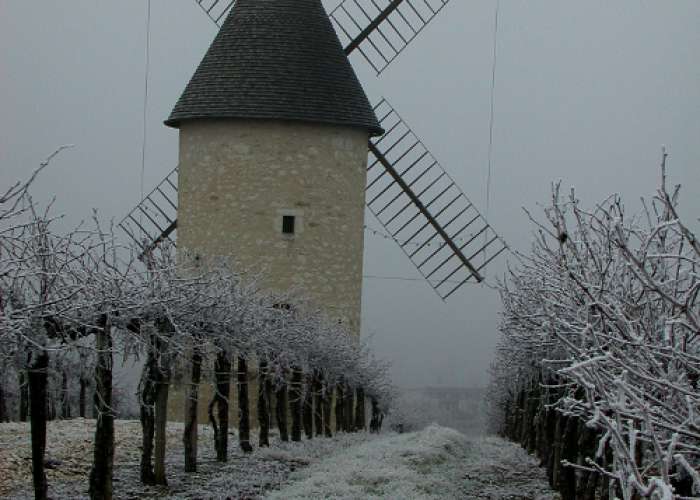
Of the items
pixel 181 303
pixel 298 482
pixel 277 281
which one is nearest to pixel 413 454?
pixel 298 482

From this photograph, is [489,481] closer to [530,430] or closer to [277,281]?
[530,430]

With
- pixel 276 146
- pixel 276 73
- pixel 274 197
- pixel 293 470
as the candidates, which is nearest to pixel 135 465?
pixel 293 470

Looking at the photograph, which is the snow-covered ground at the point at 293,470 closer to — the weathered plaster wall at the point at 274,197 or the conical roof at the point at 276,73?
the weathered plaster wall at the point at 274,197

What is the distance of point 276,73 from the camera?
63.9 feet

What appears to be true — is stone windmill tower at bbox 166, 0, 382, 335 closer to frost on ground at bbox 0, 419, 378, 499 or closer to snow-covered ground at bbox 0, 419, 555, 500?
snow-covered ground at bbox 0, 419, 555, 500

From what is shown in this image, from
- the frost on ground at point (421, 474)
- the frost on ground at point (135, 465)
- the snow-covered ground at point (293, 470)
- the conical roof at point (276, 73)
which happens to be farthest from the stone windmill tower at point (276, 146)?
the frost on ground at point (135, 465)

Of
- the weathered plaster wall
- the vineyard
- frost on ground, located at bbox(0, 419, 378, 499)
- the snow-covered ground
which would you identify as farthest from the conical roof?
the vineyard

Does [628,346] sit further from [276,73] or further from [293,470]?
[276,73]

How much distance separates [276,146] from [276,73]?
1130mm

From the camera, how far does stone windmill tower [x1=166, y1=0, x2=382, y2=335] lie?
1962 cm

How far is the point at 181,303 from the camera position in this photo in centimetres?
1162

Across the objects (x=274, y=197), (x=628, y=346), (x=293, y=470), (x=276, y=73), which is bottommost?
(x=293, y=470)

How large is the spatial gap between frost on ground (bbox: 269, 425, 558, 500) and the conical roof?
17.8ft

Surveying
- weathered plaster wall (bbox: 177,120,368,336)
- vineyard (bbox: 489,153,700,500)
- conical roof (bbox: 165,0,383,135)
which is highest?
conical roof (bbox: 165,0,383,135)
